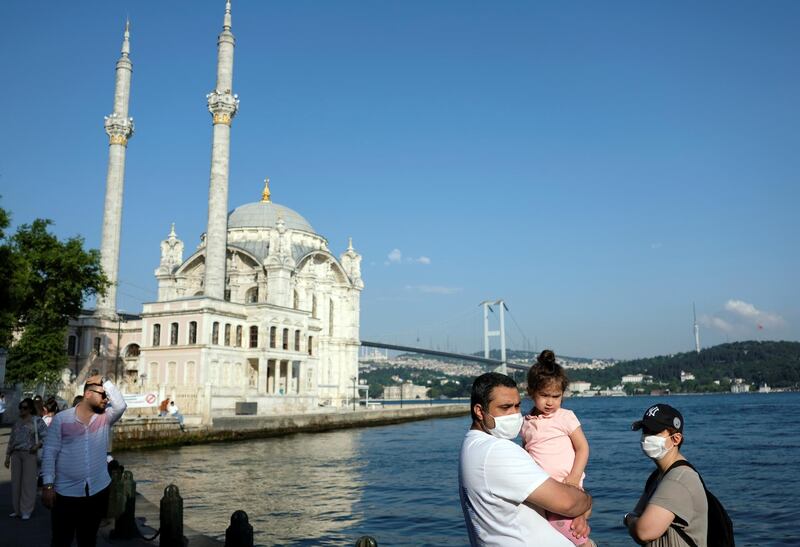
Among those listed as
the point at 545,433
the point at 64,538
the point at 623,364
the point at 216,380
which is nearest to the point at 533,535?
the point at 545,433

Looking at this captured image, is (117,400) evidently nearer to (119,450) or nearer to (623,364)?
(119,450)

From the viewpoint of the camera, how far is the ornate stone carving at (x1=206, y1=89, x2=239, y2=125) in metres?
41.9

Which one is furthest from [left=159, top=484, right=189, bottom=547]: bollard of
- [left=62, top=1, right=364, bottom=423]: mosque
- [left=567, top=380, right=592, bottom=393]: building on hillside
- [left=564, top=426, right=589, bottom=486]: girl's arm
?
[left=567, top=380, right=592, bottom=393]: building on hillside

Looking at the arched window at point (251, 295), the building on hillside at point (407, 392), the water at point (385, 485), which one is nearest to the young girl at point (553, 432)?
the water at point (385, 485)

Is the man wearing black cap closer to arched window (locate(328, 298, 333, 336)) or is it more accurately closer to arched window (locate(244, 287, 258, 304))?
arched window (locate(244, 287, 258, 304))

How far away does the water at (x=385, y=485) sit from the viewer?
12.1 metres

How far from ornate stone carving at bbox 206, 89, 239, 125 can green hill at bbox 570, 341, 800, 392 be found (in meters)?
123

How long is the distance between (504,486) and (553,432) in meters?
1.39

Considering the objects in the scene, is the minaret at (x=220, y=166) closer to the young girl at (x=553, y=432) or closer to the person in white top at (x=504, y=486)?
the young girl at (x=553, y=432)

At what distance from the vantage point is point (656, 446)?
3.83 m

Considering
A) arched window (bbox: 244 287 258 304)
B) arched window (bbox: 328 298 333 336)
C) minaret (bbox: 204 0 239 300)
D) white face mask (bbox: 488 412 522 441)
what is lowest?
white face mask (bbox: 488 412 522 441)

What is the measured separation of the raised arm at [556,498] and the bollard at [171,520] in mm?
5728

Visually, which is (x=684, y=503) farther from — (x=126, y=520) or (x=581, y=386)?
(x=581, y=386)

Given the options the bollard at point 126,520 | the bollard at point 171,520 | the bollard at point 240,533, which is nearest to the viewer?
the bollard at point 240,533
